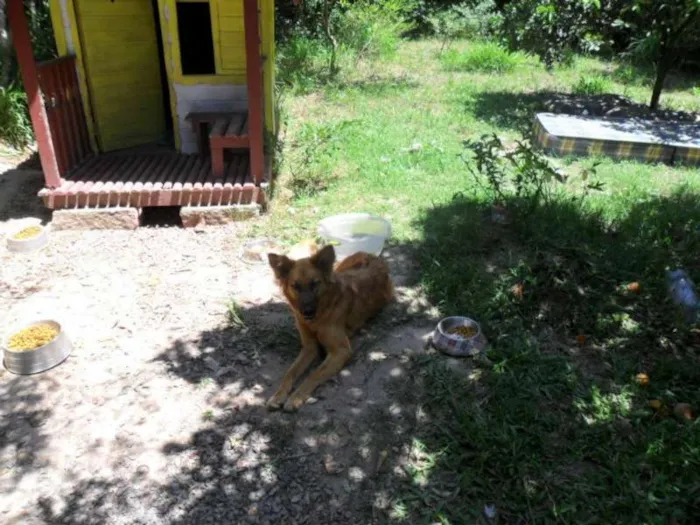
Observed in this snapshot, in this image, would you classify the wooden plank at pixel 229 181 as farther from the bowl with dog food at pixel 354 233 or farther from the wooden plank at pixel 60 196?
the wooden plank at pixel 60 196

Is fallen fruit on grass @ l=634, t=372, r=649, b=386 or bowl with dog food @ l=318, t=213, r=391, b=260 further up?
bowl with dog food @ l=318, t=213, r=391, b=260

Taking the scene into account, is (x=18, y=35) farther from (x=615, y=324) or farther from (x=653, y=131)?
(x=653, y=131)

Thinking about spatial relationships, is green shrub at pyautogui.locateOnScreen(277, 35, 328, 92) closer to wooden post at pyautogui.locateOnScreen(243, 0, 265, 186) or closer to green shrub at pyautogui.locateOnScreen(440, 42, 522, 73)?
green shrub at pyautogui.locateOnScreen(440, 42, 522, 73)

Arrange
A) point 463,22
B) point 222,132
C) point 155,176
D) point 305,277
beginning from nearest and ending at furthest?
point 305,277, point 222,132, point 155,176, point 463,22

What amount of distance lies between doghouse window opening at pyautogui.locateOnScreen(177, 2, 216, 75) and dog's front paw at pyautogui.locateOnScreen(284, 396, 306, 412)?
16.7 ft

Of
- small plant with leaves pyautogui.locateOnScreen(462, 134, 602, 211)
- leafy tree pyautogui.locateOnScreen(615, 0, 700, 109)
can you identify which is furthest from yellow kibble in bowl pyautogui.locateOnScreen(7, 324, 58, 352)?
leafy tree pyautogui.locateOnScreen(615, 0, 700, 109)

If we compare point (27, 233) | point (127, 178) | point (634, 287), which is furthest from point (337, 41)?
point (634, 287)

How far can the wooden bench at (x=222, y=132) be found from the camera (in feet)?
20.6

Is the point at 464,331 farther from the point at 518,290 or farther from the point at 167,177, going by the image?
the point at 167,177

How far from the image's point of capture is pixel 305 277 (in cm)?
380

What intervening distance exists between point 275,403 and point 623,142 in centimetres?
683

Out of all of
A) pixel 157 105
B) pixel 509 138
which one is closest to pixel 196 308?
pixel 157 105

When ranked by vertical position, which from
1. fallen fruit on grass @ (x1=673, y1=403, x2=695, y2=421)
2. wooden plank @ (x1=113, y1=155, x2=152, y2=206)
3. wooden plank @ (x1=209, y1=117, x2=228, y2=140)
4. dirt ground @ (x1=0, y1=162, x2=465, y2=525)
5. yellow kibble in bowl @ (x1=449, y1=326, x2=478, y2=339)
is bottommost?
dirt ground @ (x1=0, y1=162, x2=465, y2=525)

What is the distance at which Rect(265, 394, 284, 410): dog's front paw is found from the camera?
12.2ft
